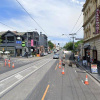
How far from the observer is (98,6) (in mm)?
17234

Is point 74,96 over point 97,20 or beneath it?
beneath

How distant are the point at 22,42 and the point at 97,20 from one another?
28847mm

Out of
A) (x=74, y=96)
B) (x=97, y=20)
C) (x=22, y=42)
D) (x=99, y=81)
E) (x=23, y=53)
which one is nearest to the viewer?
(x=74, y=96)

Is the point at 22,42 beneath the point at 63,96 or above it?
above

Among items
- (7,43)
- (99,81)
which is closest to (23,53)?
(7,43)

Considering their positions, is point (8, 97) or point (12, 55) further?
point (12, 55)

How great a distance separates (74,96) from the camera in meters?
5.98

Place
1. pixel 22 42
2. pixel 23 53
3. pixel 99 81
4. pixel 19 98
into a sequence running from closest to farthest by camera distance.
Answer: pixel 19 98, pixel 99 81, pixel 22 42, pixel 23 53

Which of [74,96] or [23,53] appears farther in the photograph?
[23,53]

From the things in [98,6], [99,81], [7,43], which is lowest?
[99,81]

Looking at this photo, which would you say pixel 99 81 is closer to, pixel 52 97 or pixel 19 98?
pixel 52 97

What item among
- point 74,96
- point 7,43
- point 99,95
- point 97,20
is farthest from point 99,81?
point 7,43

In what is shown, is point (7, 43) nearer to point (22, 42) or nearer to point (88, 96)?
point (22, 42)

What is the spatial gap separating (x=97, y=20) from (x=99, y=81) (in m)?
10.9
